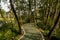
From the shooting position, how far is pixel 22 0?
46.3m

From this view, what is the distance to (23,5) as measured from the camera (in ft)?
164

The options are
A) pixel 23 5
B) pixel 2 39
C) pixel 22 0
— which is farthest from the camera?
pixel 23 5

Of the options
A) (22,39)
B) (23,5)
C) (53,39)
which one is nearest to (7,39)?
(22,39)

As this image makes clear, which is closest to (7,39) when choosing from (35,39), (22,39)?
(22,39)

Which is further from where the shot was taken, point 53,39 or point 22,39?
point 53,39

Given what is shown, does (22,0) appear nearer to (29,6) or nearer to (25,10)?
(29,6)

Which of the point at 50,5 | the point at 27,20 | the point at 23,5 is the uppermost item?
the point at 50,5

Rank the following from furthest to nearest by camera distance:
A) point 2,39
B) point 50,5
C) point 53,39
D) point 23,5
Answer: point 23,5 → point 50,5 → point 53,39 → point 2,39

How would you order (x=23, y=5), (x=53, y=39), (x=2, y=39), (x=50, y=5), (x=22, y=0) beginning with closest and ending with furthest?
(x=2, y=39) → (x=53, y=39) → (x=50, y=5) → (x=22, y=0) → (x=23, y=5)

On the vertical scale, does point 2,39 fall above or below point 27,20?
above

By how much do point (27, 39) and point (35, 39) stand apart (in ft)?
3.01

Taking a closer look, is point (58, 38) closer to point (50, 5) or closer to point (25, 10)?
point (50, 5)

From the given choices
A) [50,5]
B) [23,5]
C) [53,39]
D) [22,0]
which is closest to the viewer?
[53,39]

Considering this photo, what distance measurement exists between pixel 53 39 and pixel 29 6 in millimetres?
29560
